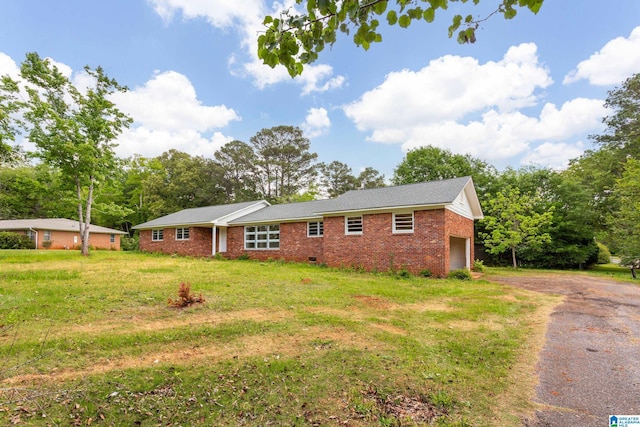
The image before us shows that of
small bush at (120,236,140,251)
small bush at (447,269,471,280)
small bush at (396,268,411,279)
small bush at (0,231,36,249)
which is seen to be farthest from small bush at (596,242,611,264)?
small bush at (0,231,36,249)

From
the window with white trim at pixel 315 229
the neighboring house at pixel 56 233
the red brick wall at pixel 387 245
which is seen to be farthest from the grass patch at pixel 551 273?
the neighboring house at pixel 56 233

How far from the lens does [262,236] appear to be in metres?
19.2

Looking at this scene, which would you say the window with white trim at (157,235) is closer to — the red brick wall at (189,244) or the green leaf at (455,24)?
the red brick wall at (189,244)

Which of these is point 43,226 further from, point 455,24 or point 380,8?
point 455,24

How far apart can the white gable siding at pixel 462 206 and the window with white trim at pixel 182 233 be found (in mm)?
17781

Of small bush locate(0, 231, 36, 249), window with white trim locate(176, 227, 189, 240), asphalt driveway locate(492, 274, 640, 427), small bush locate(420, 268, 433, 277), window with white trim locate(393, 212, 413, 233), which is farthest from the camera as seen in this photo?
small bush locate(0, 231, 36, 249)

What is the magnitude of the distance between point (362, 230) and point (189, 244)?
44.6ft

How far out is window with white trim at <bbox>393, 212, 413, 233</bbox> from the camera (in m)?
13.0

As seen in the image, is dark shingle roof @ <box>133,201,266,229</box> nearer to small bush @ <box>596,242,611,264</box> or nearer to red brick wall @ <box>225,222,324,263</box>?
red brick wall @ <box>225,222,324,263</box>

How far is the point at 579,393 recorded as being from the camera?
3.31m

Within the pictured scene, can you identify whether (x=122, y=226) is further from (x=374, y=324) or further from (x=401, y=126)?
(x=374, y=324)

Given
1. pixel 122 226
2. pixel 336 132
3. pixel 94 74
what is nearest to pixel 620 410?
pixel 336 132

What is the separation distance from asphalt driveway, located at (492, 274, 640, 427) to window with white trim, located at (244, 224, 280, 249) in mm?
14043

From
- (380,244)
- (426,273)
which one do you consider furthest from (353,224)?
(426,273)
